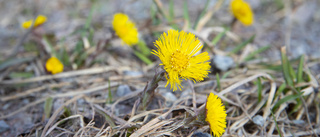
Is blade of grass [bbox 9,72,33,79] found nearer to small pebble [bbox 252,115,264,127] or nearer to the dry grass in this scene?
the dry grass

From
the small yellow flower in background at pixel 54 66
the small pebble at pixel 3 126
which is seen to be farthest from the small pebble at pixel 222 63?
the small pebble at pixel 3 126

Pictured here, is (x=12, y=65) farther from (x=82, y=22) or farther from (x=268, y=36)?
(x=268, y=36)

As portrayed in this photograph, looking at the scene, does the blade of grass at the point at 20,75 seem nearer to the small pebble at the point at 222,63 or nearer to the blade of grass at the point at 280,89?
the small pebble at the point at 222,63

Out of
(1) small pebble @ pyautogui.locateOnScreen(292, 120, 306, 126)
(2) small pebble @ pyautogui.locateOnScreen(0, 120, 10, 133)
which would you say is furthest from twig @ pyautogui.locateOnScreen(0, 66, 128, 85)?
(1) small pebble @ pyautogui.locateOnScreen(292, 120, 306, 126)

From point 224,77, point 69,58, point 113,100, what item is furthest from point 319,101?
point 69,58

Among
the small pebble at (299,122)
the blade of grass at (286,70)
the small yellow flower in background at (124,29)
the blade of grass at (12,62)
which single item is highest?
the small yellow flower in background at (124,29)

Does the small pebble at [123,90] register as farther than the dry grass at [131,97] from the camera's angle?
Yes

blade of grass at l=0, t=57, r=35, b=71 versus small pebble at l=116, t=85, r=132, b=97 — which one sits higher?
blade of grass at l=0, t=57, r=35, b=71
